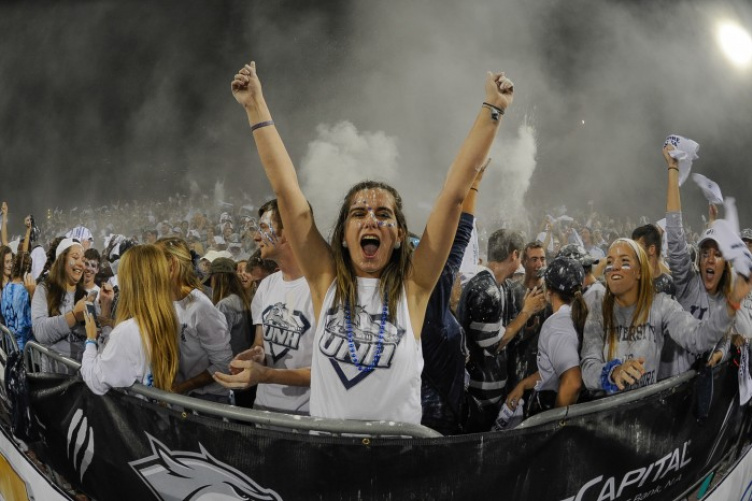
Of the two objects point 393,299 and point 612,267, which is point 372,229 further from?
point 612,267

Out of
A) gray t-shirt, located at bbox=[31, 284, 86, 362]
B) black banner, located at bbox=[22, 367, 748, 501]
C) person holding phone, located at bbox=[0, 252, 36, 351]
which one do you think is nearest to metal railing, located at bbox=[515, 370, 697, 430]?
black banner, located at bbox=[22, 367, 748, 501]

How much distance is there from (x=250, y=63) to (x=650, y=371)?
209cm

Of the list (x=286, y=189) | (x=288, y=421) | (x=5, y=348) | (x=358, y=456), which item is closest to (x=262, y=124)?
(x=286, y=189)

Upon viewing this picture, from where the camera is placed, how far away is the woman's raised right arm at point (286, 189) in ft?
8.32

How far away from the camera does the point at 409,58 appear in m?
2.67

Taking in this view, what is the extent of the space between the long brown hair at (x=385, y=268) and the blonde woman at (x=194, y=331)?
2.29 ft

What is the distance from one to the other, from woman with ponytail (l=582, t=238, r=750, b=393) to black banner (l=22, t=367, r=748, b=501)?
16cm

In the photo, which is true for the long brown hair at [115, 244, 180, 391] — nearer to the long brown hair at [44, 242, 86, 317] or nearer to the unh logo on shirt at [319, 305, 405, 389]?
the long brown hair at [44, 242, 86, 317]

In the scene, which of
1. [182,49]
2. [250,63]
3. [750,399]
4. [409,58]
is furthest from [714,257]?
[182,49]

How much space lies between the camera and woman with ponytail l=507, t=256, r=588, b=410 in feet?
9.51

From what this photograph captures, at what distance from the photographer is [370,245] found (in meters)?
2.56

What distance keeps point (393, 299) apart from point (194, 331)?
3.15ft

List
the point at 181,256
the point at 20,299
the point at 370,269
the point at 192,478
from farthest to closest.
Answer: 1. the point at 20,299
2. the point at 181,256
3. the point at 192,478
4. the point at 370,269

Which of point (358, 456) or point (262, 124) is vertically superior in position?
point (262, 124)
